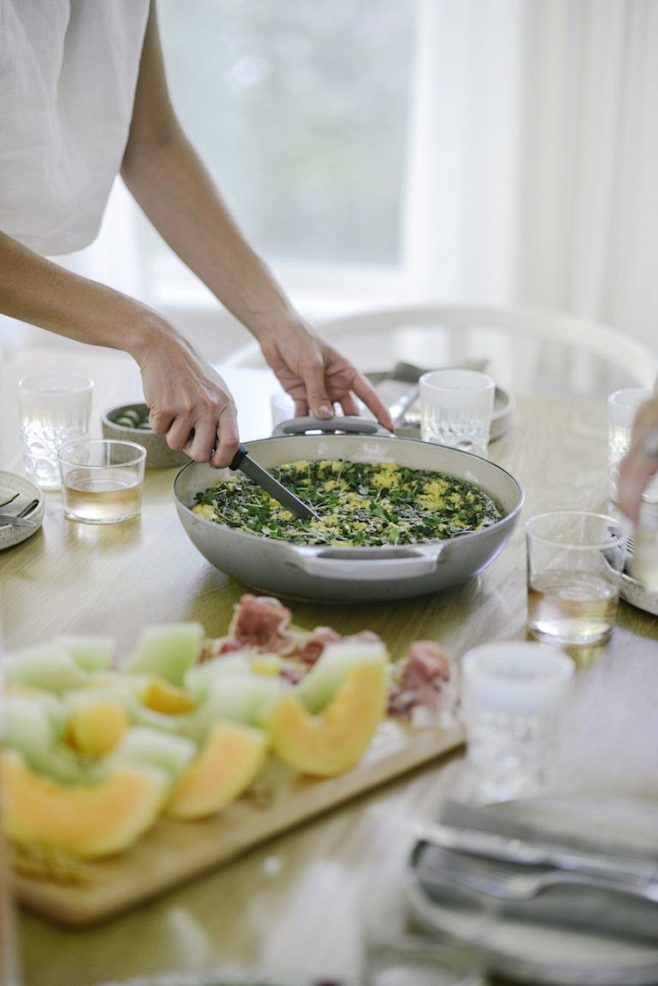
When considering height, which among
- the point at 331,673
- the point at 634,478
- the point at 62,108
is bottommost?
the point at 331,673

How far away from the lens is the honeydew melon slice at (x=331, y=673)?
0.99 m

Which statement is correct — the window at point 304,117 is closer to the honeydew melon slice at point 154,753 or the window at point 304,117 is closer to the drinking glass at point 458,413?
the drinking glass at point 458,413

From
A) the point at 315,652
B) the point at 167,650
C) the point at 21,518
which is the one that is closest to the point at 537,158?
the point at 21,518

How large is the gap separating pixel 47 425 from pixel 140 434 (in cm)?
14

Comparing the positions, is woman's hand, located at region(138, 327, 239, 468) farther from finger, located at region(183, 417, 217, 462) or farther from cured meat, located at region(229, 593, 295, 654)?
cured meat, located at region(229, 593, 295, 654)

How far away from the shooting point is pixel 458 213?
364 cm

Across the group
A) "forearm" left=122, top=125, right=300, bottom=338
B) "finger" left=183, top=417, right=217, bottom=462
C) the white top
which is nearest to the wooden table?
"finger" left=183, top=417, right=217, bottom=462

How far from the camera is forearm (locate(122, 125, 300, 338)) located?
6.64 feet

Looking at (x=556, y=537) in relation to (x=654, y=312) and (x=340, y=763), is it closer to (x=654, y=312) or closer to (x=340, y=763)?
(x=340, y=763)

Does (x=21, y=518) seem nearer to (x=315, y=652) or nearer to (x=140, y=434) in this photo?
(x=140, y=434)

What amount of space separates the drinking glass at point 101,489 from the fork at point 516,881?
0.84 metres

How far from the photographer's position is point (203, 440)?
1481mm

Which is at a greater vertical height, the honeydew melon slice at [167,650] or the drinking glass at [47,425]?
the honeydew melon slice at [167,650]

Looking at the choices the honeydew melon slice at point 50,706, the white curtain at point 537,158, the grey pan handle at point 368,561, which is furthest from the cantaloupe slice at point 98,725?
the white curtain at point 537,158
